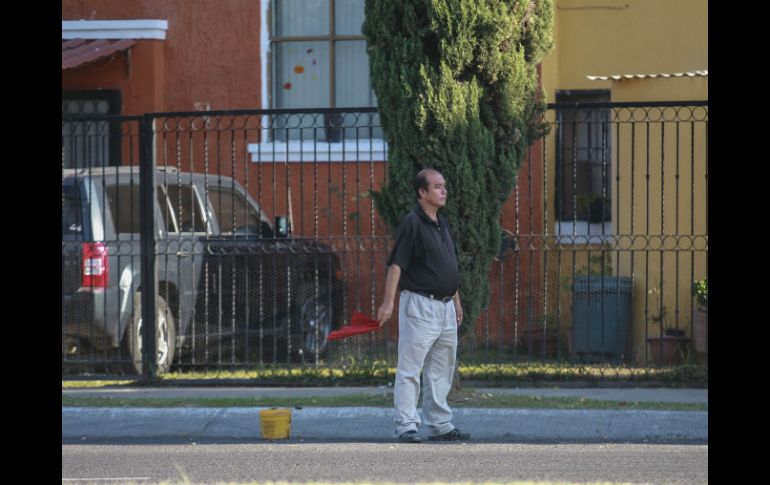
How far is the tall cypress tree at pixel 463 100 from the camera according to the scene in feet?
32.1

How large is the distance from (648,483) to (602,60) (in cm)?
801

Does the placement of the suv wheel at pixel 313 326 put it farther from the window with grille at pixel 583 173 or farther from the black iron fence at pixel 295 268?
the window with grille at pixel 583 173

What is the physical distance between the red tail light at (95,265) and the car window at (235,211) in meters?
1.43

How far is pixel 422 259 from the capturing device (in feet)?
27.8

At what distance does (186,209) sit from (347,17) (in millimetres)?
3684

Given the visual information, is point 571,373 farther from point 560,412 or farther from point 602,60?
point 602,60

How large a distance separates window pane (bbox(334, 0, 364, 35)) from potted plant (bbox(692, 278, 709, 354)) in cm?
509

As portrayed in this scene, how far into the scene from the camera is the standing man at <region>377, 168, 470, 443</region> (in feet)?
27.7

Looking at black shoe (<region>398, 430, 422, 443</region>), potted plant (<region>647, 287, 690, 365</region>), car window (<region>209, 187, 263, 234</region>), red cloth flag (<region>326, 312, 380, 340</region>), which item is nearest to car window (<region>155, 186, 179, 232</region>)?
car window (<region>209, 187, 263, 234</region>)

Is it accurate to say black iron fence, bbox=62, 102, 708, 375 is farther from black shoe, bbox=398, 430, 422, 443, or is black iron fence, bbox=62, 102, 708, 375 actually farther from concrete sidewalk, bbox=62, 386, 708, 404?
black shoe, bbox=398, 430, 422, 443

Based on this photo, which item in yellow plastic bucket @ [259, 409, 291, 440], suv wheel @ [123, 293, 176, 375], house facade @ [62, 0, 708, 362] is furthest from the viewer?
house facade @ [62, 0, 708, 362]

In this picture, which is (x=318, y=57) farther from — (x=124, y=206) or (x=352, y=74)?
(x=124, y=206)

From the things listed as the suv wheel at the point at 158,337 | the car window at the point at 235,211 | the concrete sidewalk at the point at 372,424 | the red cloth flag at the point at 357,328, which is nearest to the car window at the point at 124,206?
the suv wheel at the point at 158,337
